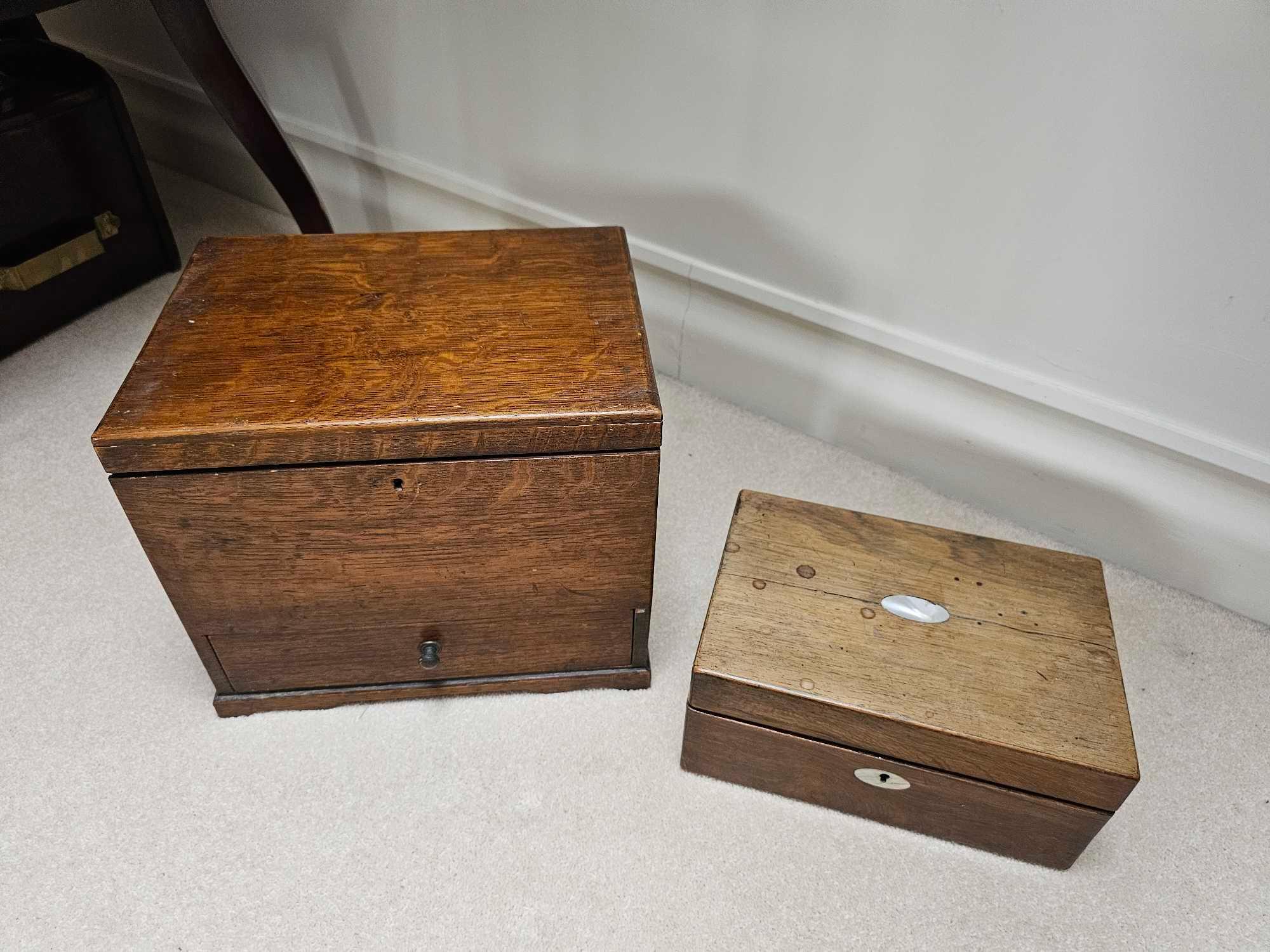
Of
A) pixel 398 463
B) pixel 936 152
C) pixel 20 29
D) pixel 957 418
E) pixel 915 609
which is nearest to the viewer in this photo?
pixel 398 463

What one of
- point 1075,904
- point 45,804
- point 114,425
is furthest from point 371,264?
point 1075,904

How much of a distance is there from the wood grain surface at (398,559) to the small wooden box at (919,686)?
0.13 metres

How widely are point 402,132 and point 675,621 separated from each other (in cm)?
89

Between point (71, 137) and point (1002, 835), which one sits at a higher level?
point (71, 137)

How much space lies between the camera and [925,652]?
2.57ft

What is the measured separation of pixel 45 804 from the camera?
2.73 ft

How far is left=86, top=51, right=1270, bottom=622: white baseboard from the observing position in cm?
100

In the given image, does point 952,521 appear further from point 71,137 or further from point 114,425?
point 71,137

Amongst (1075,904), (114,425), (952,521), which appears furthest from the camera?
→ (952,521)

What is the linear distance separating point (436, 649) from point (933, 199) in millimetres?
714

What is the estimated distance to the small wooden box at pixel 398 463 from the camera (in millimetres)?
700

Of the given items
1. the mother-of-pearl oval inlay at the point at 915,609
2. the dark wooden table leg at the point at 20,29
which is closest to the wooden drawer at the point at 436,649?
the mother-of-pearl oval inlay at the point at 915,609

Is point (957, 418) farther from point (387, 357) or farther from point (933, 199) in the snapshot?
point (387, 357)

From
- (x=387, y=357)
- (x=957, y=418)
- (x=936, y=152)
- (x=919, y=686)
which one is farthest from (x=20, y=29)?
(x=919, y=686)
